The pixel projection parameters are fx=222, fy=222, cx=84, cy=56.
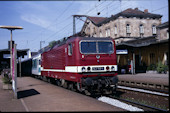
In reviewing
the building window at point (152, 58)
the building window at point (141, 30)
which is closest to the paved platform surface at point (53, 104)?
the building window at point (152, 58)

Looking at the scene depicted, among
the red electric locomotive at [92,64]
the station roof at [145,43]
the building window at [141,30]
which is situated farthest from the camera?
the building window at [141,30]

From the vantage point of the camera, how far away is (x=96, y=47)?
461 inches

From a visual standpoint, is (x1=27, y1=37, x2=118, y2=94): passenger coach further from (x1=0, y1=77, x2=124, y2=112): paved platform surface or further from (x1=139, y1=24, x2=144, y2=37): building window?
(x1=139, y1=24, x2=144, y2=37): building window

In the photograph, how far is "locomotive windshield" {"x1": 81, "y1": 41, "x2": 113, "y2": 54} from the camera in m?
11.5

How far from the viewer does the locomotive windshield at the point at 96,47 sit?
1148 centimetres

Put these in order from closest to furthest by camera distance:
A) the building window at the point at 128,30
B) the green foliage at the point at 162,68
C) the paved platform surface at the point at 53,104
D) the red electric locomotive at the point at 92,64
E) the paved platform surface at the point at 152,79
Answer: the paved platform surface at the point at 53,104 < the red electric locomotive at the point at 92,64 < the paved platform surface at the point at 152,79 < the green foliage at the point at 162,68 < the building window at the point at 128,30

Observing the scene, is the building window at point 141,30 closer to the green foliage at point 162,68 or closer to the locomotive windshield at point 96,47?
the green foliage at point 162,68

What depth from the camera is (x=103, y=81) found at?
1128cm

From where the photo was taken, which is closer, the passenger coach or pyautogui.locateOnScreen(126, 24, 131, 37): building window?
the passenger coach

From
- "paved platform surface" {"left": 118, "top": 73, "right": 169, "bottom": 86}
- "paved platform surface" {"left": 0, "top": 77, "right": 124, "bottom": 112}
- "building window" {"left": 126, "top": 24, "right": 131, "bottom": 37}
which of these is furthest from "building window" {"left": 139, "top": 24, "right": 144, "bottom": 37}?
"paved platform surface" {"left": 0, "top": 77, "right": 124, "bottom": 112}

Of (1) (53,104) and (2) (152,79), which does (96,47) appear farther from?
(2) (152,79)

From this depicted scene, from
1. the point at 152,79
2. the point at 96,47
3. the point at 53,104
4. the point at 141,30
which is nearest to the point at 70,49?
the point at 96,47

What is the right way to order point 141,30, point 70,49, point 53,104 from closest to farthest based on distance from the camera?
1. point 53,104
2. point 70,49
3. point 141,30

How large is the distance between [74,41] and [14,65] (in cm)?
322
